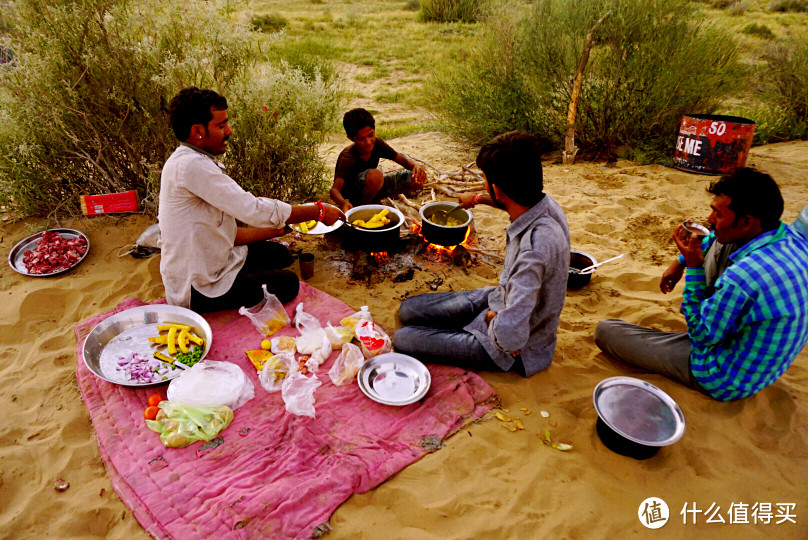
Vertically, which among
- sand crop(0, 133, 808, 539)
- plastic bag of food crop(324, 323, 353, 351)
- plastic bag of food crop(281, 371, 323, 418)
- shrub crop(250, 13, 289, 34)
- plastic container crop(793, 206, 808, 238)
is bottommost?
sand crop(0, 133, 808, 539)

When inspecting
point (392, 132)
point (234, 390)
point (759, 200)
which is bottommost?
point (234, 390)

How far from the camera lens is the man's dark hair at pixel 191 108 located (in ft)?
9.39

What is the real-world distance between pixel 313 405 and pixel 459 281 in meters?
1.88

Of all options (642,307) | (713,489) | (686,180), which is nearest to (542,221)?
(713,489)

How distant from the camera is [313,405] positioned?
2785mm

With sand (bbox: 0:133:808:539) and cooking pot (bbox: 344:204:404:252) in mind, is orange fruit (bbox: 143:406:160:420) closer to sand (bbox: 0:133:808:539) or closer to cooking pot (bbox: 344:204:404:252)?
sand (bbox: 0:133:808:539)

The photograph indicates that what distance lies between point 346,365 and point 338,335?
1.21 feet

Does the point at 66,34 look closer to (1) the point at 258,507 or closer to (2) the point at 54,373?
(2) the point at 54,373

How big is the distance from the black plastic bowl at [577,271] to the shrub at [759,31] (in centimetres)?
1551

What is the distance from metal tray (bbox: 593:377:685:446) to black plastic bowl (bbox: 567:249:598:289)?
52.6 inches

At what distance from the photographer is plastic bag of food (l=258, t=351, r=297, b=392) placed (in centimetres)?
290

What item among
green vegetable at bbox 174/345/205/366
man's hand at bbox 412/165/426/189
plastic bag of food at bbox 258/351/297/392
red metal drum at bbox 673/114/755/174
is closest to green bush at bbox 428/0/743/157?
red metal drum at bbox 673/114/755/174

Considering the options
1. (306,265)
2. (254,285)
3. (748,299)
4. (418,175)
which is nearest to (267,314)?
(254,285)

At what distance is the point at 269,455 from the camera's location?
8.11 ft
